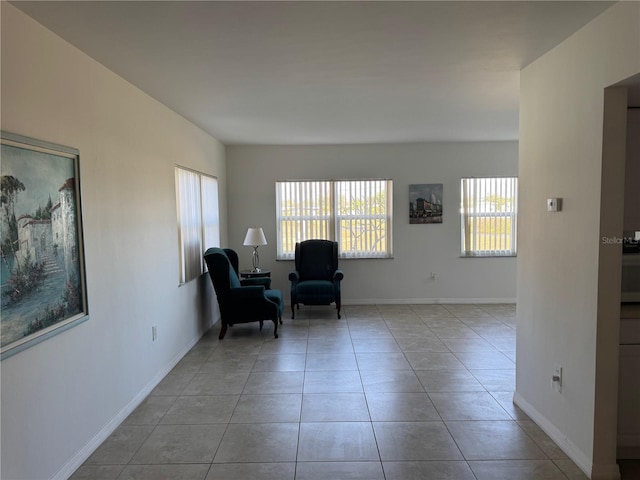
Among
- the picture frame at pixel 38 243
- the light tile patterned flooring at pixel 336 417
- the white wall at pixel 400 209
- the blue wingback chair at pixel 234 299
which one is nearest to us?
the picture frame at pixel 38 243

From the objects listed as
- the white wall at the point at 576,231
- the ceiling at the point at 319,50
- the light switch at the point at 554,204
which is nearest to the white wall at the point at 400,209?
the ceiling at the point at 319,50

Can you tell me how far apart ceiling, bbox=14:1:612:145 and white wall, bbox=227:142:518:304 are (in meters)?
2.08

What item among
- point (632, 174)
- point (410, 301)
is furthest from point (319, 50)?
point (410, 301)

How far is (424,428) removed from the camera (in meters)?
2.77

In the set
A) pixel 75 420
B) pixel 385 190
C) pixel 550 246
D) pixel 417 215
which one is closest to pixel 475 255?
pixel 417 215

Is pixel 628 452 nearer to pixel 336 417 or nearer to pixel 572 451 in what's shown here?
pixel 572 451

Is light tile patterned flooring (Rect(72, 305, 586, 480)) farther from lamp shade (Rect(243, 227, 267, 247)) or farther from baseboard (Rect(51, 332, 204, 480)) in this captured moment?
lamp shade (Rect(243, 227, 267, 247))

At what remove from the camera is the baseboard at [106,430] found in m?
2.30

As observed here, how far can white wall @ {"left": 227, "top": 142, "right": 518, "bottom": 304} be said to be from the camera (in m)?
6.42

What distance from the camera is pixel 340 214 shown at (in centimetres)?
651

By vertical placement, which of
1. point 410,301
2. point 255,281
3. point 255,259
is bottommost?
point 410,301

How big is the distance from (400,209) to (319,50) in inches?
166

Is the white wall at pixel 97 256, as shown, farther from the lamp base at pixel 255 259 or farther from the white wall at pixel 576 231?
the white wall at pixel 576 231

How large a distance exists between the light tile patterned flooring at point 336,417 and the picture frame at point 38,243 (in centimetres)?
95
